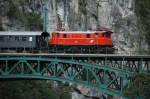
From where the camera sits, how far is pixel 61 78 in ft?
170

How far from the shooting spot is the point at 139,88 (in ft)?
166

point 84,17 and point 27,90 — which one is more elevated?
point 84,17

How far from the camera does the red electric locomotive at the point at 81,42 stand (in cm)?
5727

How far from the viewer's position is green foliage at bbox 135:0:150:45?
91.4 metres

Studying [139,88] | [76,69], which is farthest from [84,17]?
[139,88]

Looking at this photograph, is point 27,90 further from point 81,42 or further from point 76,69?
point 76,69

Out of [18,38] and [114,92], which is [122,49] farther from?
[114,92]

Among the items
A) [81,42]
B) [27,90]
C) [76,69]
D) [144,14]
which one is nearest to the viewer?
[76,69]

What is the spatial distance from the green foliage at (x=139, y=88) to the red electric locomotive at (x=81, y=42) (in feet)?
20.8

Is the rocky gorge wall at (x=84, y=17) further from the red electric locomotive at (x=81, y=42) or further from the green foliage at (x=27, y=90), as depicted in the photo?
the red electric locomotive at (x=81, y=42)

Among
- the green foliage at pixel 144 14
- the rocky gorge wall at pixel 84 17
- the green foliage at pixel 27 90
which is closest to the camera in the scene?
the green foliage at pixel 27 90

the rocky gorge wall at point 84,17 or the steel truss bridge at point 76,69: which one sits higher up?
the rocky gorge wall at point 84,17

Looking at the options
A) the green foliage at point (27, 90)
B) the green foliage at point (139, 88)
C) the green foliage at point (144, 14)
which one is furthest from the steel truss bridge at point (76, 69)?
the green foliage at point (144, 14)

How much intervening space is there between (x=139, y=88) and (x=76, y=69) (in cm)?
570
